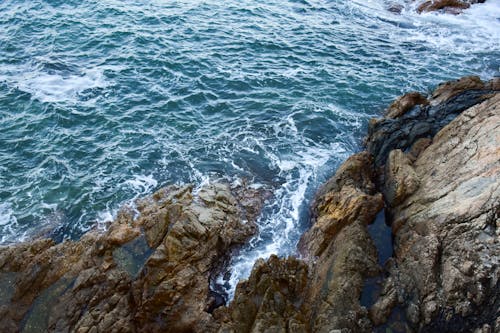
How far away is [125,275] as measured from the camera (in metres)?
14.8

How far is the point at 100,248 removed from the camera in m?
15.5

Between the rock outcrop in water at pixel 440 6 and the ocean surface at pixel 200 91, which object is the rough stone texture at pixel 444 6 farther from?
the ocean surface at pixel 200 91

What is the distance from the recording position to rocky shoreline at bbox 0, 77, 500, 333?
11727 mm

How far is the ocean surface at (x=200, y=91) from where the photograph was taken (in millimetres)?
19938

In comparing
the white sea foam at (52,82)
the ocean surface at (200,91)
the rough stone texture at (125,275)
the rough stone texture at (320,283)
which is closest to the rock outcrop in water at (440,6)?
the ocean surface at (200,91)

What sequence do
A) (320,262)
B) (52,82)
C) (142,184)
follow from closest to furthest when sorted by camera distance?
(320,262) → (142,184) → (52,82)

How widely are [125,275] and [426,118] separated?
630 inches

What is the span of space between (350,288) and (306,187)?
8.05 m

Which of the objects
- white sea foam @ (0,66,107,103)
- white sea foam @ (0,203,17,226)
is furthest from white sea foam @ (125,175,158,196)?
white sea foam @ (0,66,107,103)

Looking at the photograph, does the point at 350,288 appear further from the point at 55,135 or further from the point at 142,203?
the point at 55,135

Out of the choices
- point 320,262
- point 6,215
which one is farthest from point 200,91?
point 320,262

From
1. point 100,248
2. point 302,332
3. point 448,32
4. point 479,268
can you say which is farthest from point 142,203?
point 448,32

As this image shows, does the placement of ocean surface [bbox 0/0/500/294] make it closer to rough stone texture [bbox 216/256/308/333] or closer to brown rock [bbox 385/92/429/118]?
rough stone texture [bbox 216/256/308/333]

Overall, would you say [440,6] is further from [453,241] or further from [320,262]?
[320,262]
